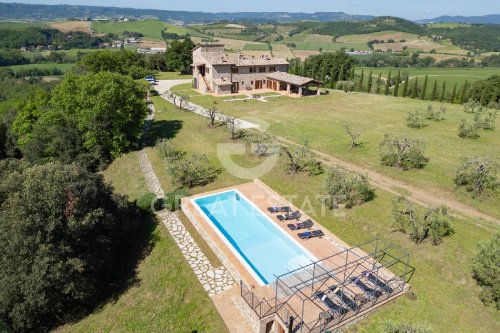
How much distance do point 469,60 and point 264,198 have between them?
156 m

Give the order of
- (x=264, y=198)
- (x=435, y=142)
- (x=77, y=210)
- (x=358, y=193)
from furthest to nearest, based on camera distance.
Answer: (x=435, y=142), (x=264, y=198), (x=358, y=193), (x=77, y=210)

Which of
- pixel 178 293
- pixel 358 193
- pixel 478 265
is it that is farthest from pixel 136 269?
pixel 478 265

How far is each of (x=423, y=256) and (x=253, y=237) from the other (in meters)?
9.70

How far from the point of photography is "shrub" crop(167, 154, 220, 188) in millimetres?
26281

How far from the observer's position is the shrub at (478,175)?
22.6m

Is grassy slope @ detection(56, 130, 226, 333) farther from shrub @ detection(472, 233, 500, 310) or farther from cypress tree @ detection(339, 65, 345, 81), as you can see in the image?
cypress tree @ detection(339, 65, 345, 81)

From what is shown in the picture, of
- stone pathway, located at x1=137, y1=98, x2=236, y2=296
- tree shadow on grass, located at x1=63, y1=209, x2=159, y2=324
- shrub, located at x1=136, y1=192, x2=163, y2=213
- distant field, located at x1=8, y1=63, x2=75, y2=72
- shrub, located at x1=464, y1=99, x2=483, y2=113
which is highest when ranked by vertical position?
shrub, located at x1=464, y1=99, x2=483, y2=113

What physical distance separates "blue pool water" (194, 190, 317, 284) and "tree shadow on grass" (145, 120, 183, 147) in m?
16.2

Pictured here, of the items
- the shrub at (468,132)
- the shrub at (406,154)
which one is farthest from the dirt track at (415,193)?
the shrub at (468,132)

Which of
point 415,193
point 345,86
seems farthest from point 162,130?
point 345,86

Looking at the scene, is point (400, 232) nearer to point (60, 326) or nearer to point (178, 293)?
point (178, 293)

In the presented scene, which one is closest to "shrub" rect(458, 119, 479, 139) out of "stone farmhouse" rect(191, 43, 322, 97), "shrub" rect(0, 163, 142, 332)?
"stone farmhouse" rect(191, 43, 322, 97)

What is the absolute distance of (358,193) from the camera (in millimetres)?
22688

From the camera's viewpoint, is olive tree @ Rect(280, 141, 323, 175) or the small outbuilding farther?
the small outbuilding
